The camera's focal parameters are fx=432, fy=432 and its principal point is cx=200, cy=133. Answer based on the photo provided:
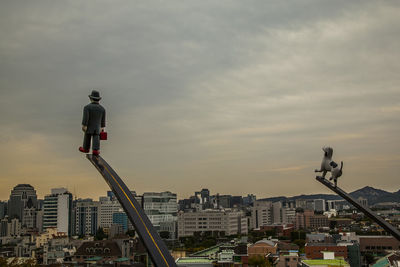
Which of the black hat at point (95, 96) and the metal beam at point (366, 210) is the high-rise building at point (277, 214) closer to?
the metal beam at point (366, 210)

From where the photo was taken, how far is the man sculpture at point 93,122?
7.32 m

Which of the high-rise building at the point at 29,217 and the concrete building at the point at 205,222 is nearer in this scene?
the concrete building at the point at 205,222

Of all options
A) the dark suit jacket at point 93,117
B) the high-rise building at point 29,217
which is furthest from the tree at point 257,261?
the high-rise building at point 29,217

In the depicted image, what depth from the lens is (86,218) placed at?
383 ft

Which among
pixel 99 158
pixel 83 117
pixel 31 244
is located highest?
pixel 83 117

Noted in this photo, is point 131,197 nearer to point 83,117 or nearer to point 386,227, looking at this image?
point 83,117

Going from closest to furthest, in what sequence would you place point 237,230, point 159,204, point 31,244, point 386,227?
point 386,227
point 31,244
point 237,230
point 159,204

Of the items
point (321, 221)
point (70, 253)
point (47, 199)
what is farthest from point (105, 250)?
point (321, 221)

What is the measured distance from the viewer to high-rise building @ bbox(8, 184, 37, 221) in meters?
128

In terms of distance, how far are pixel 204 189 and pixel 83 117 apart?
7557 inches

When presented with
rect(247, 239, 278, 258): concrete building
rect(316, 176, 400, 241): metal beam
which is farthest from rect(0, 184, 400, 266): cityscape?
rect(316, 176, 400, 241): metal beam

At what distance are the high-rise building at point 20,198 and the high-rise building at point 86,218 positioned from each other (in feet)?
64.6

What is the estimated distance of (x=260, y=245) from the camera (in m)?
53.7

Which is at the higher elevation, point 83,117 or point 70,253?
point 83,117
